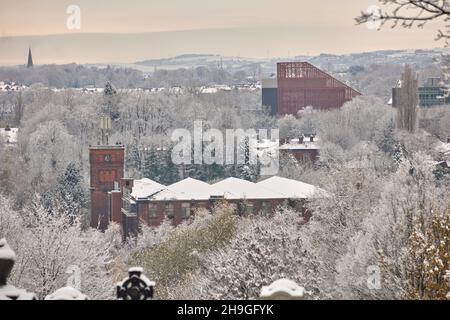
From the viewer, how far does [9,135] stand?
354ft

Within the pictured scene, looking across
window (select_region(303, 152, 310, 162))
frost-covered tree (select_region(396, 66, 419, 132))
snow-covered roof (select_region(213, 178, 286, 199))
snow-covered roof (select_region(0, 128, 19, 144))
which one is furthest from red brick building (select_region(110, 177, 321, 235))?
Result: snow-covered roof (select_region(0, 128, 19, 144))

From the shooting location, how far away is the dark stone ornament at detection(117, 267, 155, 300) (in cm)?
1160

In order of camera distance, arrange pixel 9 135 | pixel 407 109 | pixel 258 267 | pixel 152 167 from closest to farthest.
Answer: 1. pixel 258 267
2. pixel 152 167
3. pixel 407 109
4. pixel 9 135

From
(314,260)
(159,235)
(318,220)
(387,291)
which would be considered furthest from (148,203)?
(387,291)

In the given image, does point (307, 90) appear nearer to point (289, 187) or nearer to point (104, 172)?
point (104, 172)

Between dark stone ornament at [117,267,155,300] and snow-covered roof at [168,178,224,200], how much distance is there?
160 ft

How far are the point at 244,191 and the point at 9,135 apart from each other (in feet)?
162

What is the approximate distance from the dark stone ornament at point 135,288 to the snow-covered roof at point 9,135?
88.0 metres

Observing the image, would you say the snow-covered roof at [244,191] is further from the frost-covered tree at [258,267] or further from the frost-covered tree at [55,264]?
the frost-covered tree at [258,267]

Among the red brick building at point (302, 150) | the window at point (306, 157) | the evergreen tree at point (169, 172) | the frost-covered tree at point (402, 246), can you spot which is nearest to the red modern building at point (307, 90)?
the red brick building at point (302, 150)

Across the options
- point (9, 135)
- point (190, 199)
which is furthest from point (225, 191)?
point (9, 135)

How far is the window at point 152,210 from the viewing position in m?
59.3

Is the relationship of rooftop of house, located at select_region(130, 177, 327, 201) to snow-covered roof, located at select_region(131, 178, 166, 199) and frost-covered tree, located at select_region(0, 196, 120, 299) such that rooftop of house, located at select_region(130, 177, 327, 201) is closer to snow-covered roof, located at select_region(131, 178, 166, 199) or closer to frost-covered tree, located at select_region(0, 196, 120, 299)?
snow-covered roof, located at select_region(131, 178, 166, 199)

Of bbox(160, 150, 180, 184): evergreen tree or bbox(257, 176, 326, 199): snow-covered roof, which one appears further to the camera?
bbox(160, 150, 180, 184): evergreen tree
